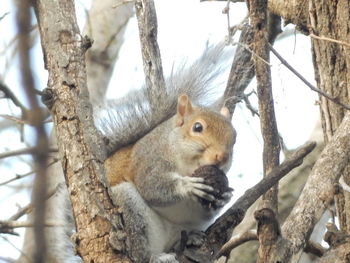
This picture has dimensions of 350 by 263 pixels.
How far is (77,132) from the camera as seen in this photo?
156 cm

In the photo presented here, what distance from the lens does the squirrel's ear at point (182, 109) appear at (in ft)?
9.50

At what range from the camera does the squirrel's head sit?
8.64 ft

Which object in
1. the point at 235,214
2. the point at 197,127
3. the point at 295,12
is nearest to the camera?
the point at 235,214

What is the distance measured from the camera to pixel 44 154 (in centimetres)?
43

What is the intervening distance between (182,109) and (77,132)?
1.39 metres

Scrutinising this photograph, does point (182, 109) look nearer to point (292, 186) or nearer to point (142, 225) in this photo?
point (142, 225)

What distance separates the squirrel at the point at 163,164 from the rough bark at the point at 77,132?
80cm

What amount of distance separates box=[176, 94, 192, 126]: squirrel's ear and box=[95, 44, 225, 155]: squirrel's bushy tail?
0.54ft

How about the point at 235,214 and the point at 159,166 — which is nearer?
the point at 235,214

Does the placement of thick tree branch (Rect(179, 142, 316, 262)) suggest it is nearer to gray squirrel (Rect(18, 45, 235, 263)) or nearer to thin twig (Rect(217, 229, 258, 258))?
thin twig (Rect(217, 229, 258, 258))

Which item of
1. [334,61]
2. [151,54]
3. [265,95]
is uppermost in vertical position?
[151,54]

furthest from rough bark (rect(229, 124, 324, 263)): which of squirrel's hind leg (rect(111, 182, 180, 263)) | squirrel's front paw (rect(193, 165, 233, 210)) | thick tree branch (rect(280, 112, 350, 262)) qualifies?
thick tree branch (rect(280, 112, 350, 262))

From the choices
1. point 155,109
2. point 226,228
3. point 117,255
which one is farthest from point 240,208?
point 155,109

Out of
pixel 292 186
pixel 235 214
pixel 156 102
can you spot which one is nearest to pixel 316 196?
pixel 235 214
